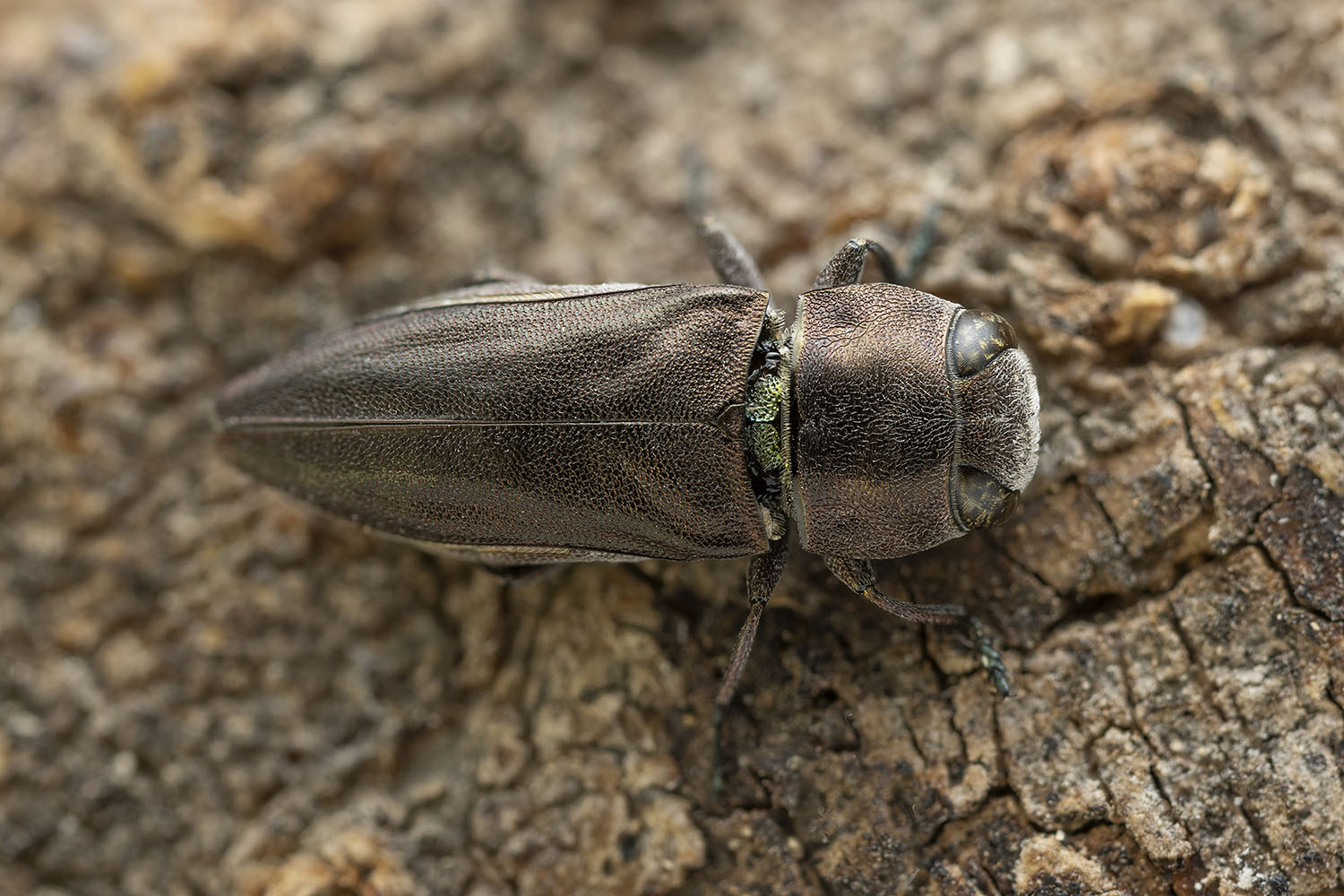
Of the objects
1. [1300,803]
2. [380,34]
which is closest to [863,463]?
[1300,803]

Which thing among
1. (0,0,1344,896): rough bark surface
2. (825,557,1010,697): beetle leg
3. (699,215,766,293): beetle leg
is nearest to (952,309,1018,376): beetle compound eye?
(0,0,1344,896): rough bark surface

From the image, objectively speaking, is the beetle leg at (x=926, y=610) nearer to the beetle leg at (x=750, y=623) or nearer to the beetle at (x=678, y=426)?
the beetle at (x=678, y=426)

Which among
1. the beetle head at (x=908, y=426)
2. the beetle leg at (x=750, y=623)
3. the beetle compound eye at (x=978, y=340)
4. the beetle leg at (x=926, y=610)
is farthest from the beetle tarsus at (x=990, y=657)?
the beetle compound eye at (x=978, y=340)

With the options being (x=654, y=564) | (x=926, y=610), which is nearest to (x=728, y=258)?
(x=654, y=564)

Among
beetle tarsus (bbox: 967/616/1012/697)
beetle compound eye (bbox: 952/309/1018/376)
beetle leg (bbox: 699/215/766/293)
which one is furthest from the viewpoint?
beetle leg (bbox: 699/215/766/293)

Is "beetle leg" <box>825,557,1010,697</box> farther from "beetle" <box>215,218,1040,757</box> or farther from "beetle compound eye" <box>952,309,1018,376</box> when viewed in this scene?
"beetle compound eye" <box>952,309,1018,376</box>

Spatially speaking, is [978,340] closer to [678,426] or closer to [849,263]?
[849,263]

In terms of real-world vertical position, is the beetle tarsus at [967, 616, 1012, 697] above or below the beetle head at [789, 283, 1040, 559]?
below
